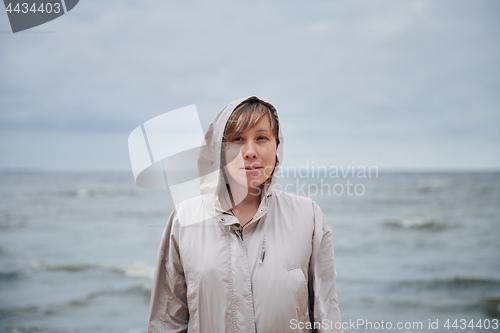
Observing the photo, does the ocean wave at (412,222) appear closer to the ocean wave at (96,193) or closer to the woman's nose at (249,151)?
the ocean wave at (96,193)

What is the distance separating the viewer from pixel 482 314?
735 cm

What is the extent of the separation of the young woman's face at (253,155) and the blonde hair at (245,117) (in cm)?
2

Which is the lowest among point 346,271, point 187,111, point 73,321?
point 346,271

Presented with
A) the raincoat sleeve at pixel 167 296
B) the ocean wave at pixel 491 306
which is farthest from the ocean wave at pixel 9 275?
the ocean wave at pixel 491 306

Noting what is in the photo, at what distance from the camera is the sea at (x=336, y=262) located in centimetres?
735

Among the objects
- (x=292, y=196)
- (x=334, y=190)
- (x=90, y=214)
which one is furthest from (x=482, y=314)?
(x=334, y=190)

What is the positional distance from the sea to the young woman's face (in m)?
5.38

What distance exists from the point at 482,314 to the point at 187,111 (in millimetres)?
7189

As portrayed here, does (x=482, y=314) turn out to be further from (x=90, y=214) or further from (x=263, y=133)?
(x=90, y=214)

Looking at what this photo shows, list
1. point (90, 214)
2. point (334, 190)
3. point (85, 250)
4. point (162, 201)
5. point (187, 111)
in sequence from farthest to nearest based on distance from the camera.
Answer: point (334, 190), point (162, 201), point (90, 214), point (85, 250), point (187, 111)

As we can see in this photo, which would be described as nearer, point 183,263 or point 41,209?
point 183,263

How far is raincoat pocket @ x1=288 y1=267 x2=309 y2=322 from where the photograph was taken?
1859 mm

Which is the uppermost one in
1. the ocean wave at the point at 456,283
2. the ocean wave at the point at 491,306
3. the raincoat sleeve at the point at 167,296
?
the raincoat sleeve at the point at 167,296

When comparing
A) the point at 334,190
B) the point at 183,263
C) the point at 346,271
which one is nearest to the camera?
the point at 183,263
